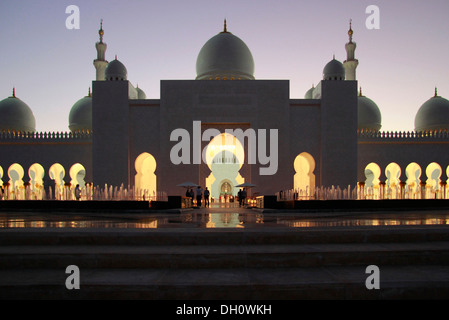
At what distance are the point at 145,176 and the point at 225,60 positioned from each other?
8.63 meters

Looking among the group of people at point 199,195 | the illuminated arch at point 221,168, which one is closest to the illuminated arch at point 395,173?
the illuminated arch at point 221,168

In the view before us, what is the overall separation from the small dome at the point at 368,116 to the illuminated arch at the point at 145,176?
1359 centimetres

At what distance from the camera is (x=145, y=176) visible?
21.4 metres

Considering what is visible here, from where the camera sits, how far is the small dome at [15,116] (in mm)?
22766

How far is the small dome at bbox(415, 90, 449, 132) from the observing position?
2212cm

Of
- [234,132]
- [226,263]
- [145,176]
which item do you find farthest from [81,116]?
[226,263]

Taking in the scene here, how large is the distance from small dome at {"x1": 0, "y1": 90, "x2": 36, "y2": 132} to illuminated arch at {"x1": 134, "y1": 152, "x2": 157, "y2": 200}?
9.16m

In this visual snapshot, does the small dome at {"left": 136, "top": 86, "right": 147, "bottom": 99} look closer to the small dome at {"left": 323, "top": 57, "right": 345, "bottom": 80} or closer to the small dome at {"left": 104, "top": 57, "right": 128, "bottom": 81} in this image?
the small dome at {"left": 104, "top": 57, "right": 128, "bottom": 81}

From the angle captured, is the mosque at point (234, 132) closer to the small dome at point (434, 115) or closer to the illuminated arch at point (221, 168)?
the small dome at point (434, 115)

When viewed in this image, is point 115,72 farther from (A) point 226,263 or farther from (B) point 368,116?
(A) point 226,263

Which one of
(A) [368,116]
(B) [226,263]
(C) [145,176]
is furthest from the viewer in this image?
(A) [368,116]

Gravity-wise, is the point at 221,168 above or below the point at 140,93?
below

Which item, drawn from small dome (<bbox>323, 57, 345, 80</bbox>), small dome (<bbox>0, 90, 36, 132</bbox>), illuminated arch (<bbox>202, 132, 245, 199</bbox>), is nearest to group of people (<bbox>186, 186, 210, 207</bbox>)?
small dome (<bbox>323, 57, 345, 80</bbox>)

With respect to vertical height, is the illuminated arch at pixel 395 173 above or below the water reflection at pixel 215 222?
above
